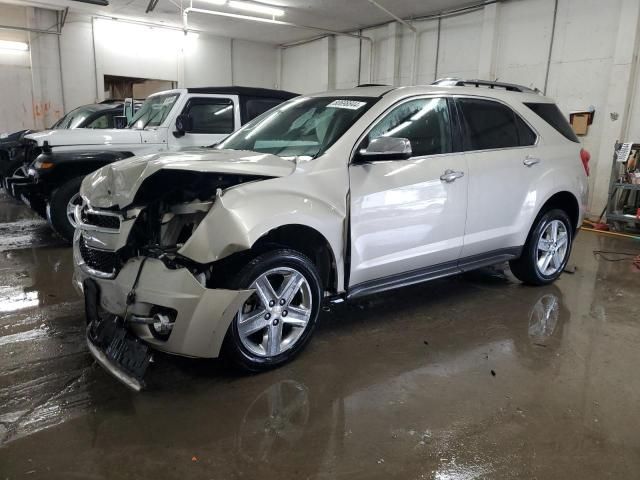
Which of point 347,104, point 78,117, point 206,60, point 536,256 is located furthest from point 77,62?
point 536,256

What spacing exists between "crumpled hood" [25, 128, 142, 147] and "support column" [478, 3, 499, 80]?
23.3 ft

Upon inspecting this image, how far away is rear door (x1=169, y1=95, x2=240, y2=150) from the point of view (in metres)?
6.41

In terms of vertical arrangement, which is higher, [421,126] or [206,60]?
[206,60]

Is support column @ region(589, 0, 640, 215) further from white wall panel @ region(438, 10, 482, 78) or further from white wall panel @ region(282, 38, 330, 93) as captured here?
white wall panel @ region(282, 38, 330, 93)

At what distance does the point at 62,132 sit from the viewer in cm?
599

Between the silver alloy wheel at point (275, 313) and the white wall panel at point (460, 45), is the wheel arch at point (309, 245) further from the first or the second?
the white wall panel at point (460, 45)

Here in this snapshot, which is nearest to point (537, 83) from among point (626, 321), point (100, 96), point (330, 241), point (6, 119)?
point (626, 321)

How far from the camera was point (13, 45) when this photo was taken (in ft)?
40.2

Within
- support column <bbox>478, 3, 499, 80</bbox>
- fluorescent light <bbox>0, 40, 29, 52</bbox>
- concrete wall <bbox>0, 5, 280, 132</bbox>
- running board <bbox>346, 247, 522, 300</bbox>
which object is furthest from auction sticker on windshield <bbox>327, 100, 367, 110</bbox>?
fluorescent light <bbox>0, 40, 29, 52</bbox>

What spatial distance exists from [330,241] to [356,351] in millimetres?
787

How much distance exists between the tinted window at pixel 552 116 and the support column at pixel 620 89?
4171mm

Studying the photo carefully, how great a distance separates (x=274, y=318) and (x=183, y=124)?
13.6 feet

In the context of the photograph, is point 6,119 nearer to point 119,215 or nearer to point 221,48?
point 221,48

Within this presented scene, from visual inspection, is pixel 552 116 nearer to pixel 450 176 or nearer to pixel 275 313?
pixel 450 176
